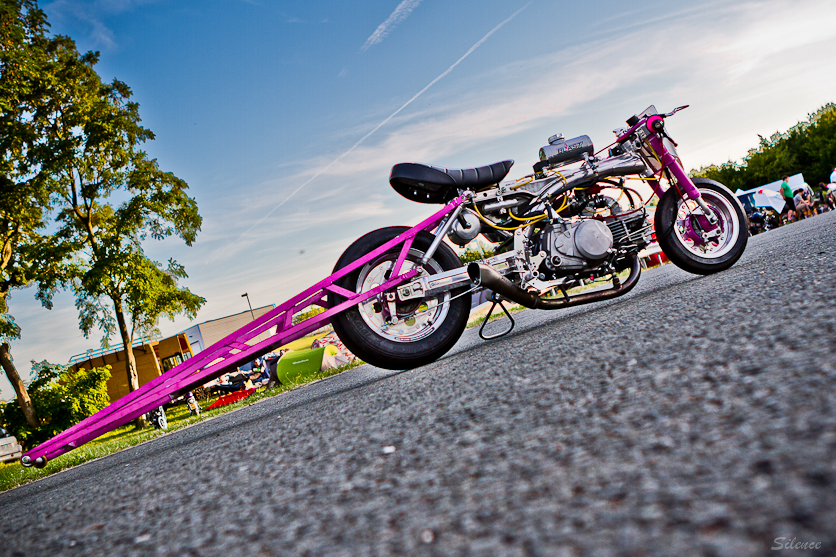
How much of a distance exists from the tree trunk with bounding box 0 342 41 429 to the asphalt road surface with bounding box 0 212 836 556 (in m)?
16.6

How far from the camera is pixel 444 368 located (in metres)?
2.29

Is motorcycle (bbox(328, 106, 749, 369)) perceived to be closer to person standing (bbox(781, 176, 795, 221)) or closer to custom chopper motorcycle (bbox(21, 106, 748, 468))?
custom chopper motorcycle (bbox(21, 106, 748, 468))

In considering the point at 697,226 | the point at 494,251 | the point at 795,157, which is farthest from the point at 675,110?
the point at 795,157

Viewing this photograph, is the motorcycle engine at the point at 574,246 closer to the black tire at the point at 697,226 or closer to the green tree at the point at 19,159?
the black tire at the point at 697,226

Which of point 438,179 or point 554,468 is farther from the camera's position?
point 438,179

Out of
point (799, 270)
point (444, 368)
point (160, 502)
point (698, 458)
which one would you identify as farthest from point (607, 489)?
point (799, 270)

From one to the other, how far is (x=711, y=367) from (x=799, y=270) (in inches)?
60.3

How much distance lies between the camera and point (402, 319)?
9.53ft

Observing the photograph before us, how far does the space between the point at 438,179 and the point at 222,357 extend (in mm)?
1817

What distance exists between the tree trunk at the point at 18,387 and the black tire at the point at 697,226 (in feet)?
59.4

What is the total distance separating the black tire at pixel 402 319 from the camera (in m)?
2.76

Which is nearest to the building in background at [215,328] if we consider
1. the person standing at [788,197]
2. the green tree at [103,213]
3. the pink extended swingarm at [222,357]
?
the green tree at [103,213]

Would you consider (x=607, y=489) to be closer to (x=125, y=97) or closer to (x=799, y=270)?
(x=799, y=270)

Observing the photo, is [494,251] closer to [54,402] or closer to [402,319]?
[402,319]
